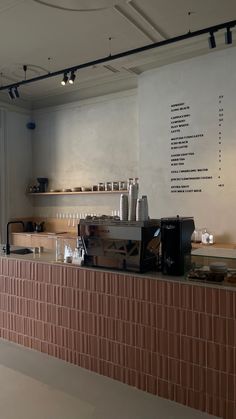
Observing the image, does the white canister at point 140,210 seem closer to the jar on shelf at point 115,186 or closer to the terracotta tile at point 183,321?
the terracotta tile at point 183,321

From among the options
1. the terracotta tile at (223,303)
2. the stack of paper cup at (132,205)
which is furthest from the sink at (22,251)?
the terracotta tile at (223,303)

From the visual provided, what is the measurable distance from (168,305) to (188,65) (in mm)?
3988

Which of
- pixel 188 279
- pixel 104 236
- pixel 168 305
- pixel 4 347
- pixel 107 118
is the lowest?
pixel 4 347

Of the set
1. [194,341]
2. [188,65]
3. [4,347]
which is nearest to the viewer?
[194,341]

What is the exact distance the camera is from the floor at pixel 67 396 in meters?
2.12

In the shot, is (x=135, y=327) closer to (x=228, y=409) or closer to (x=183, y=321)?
(x=183, y=321)

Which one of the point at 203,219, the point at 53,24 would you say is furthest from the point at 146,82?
the point at 203,219

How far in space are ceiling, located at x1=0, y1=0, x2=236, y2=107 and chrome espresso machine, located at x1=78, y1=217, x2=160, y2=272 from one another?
2.59 meters

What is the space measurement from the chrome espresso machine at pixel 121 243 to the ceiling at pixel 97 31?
8.49ft

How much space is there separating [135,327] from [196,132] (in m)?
3.39

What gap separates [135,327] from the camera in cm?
237

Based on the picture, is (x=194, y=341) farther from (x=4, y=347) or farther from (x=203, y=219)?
(x=203, y=219)

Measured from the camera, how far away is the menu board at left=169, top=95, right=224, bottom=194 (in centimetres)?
475

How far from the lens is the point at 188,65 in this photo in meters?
5.02
